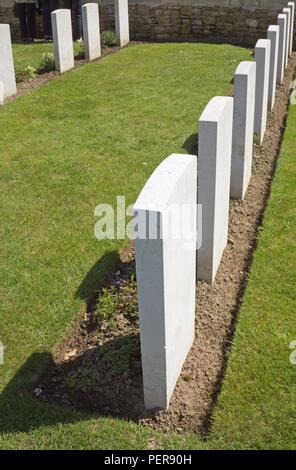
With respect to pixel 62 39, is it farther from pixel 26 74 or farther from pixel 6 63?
pixel 6 63

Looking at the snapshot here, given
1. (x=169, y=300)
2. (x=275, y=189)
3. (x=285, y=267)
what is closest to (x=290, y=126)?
(x=275, y=189)

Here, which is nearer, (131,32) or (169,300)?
Result: (169,300)

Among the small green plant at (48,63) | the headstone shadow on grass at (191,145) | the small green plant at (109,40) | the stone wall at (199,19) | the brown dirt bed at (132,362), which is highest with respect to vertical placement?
the stone wall at (199,19)

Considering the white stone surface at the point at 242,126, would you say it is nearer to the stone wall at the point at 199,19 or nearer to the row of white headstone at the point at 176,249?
the row of white headstone at the point at 176,249

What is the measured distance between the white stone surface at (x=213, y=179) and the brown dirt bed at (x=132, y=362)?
0.82ft

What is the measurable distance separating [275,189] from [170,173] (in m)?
3.08

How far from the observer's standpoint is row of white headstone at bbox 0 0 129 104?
897cm

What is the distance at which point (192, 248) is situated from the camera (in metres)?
3.33

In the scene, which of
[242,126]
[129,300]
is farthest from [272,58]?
[129,300]

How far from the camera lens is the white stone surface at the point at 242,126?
16.4 feet

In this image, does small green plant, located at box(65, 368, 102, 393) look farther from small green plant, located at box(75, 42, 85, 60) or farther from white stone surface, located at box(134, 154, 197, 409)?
small green plant, located at box(75, 42, 85, 60)

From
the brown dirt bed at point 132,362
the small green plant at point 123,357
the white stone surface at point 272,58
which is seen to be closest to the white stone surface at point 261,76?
the white stone surface at point 272,58

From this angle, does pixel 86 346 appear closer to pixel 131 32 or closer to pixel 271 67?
pixel 271 67
